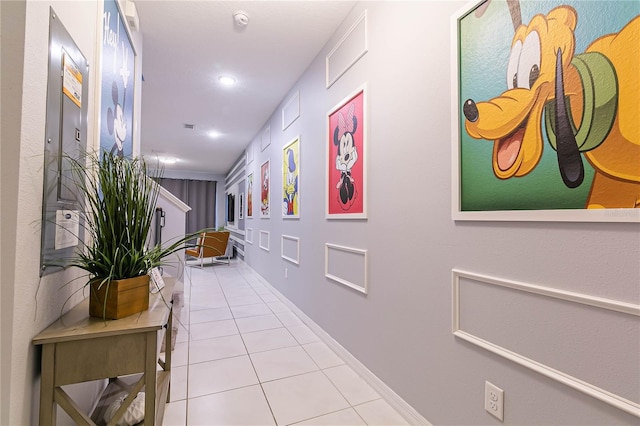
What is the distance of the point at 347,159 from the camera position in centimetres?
224

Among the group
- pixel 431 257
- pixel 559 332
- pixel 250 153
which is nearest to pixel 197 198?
pixel 250 153

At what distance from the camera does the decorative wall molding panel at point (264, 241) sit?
4547mm

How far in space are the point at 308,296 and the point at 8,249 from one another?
2.42 metres

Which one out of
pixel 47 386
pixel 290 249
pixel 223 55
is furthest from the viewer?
pixel 290 249

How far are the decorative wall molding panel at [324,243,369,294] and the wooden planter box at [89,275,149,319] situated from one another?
1380 mm

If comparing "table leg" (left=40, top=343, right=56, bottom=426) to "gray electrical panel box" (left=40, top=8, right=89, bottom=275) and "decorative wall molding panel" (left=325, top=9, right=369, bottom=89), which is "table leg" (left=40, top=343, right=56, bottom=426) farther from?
"decorative wall molding panel" (left=325, top=9, right=369, bottom=89)

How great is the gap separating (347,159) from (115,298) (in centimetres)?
172

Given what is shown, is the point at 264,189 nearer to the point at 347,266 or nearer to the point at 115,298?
the point at 347,266

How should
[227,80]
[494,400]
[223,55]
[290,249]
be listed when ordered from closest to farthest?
[494,400], [223,55], [227,80], [290,249]

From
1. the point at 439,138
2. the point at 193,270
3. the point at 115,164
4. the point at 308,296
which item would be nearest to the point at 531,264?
the point at 439,138

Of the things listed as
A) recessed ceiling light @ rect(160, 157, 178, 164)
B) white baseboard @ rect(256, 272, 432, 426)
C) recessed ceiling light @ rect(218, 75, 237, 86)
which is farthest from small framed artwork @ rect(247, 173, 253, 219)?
white baseboard @ rect(256, 272, 432, 426)

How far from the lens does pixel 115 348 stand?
0.98 meters

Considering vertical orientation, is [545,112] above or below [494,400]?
above

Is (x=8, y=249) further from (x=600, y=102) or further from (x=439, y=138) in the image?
(x=600, y=102)
